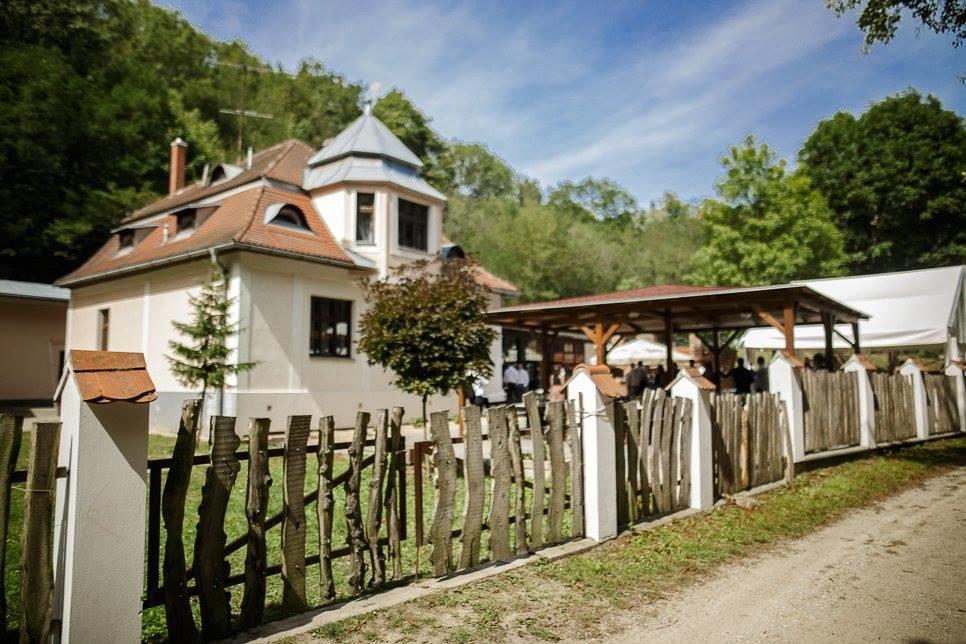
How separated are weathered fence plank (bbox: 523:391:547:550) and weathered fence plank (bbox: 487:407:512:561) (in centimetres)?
26

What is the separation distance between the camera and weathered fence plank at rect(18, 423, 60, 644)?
2.82 metres

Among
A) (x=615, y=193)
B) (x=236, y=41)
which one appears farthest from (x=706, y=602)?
(x=615, y=193)

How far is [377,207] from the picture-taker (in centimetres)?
1717

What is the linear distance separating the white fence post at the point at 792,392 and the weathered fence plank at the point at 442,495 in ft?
20.1

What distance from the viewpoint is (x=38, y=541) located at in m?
2.86

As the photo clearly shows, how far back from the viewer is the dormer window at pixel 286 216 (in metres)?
15.9

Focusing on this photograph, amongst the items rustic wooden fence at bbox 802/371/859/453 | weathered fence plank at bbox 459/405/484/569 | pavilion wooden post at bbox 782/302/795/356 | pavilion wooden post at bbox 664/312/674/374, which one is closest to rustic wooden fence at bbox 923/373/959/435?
rustic wooden fence at bbox 802/371/859/453

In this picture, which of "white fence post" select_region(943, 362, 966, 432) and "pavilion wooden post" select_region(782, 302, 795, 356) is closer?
"pavilion wooden post" select_region(782, 302, 795, 356)

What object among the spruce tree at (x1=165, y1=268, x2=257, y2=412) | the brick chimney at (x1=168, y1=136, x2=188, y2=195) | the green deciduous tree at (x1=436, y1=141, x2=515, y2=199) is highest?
the green deciduous tree at (x1=436, y1=141, x2=515, y2=199)

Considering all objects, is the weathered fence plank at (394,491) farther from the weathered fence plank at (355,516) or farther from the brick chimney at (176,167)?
the brick chimney at (176,167)

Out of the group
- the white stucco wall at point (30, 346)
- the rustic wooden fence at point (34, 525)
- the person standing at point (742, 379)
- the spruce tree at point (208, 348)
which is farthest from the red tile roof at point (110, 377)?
the white stucco wall at point (30, 346)

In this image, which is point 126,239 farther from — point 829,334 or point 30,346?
point 829,334

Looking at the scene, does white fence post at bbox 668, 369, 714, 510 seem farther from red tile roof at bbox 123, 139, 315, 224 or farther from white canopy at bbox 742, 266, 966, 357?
red tile roof at bbox 123, 139, 315, 224

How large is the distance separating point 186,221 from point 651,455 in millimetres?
15488
